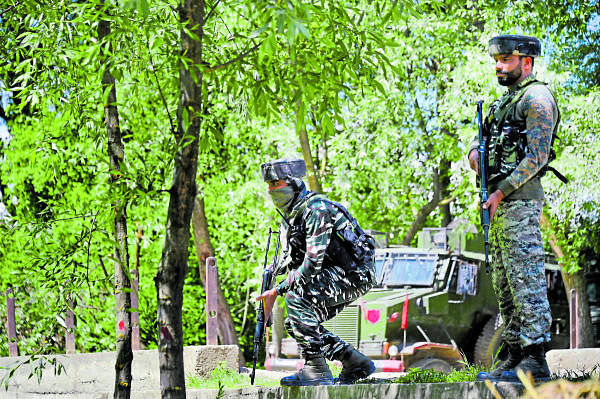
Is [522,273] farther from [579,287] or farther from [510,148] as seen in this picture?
[579,287]

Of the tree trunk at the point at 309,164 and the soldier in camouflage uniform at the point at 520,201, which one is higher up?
the tree trunk at the point at 309,164

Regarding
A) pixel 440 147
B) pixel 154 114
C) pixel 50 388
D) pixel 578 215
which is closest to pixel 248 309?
pixel 154 114

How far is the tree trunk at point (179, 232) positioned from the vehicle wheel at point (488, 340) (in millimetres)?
10092

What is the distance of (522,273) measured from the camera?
210 inches

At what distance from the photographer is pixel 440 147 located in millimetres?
20922

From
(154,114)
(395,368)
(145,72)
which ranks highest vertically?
(154,114)

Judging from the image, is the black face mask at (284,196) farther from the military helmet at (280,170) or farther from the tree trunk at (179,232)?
the tree trunk at (179,232)

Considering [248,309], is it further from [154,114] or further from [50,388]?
[50,388]

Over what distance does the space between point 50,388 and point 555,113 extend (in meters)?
7.30

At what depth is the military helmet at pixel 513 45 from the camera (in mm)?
5441

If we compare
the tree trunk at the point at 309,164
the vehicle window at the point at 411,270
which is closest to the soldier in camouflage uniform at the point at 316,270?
the vehicle window at the point at 411,270

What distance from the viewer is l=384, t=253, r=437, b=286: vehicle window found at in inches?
580

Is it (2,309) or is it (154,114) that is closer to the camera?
(2,309)

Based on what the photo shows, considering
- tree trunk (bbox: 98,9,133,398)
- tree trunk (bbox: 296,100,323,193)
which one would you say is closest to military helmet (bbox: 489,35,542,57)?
tree trunk (bbox: 98,9,133,398)
